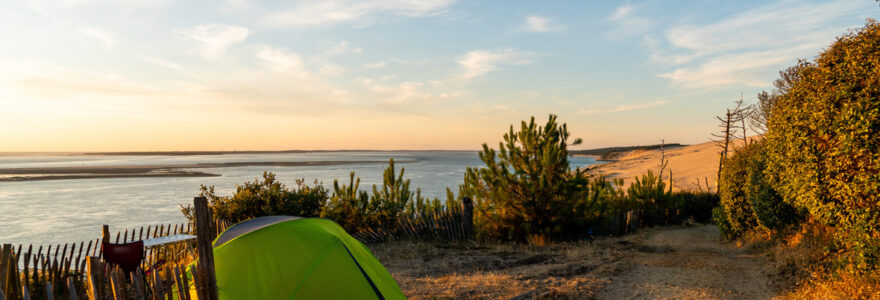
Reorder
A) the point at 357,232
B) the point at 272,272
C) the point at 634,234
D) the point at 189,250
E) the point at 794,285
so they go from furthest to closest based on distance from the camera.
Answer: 1. the point at 634,234
2. the point at 357,232
3. the point at 189,250
4. the point at 794,285
5. the point at 272,272

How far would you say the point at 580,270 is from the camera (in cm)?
975

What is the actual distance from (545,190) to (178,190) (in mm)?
43308

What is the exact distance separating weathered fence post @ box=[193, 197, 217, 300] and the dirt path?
6163mm

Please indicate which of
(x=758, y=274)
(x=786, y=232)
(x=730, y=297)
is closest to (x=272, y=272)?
(x=730, y=297)

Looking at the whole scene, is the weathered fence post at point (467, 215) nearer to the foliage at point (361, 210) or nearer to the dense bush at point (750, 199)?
the foliage at point (361, 210)

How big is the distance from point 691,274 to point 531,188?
4908 millimetres

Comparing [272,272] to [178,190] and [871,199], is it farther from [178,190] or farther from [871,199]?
[178,190]

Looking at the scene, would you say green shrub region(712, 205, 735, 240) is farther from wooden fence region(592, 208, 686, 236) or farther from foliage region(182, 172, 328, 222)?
foliage region(182, 172, 328, 222)

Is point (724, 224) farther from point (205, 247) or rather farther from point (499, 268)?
point (205, 247)

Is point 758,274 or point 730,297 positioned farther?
point 758,274

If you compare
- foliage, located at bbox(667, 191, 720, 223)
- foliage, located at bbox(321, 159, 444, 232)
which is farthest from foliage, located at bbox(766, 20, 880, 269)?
foliage, located at bbox(667, 191, 720, 223)

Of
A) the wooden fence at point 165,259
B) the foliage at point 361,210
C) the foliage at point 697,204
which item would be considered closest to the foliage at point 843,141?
the wooden fence at point 165,259

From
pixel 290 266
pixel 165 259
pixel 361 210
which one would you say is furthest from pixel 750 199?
pixel 165 259

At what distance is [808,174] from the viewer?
25.0ft
